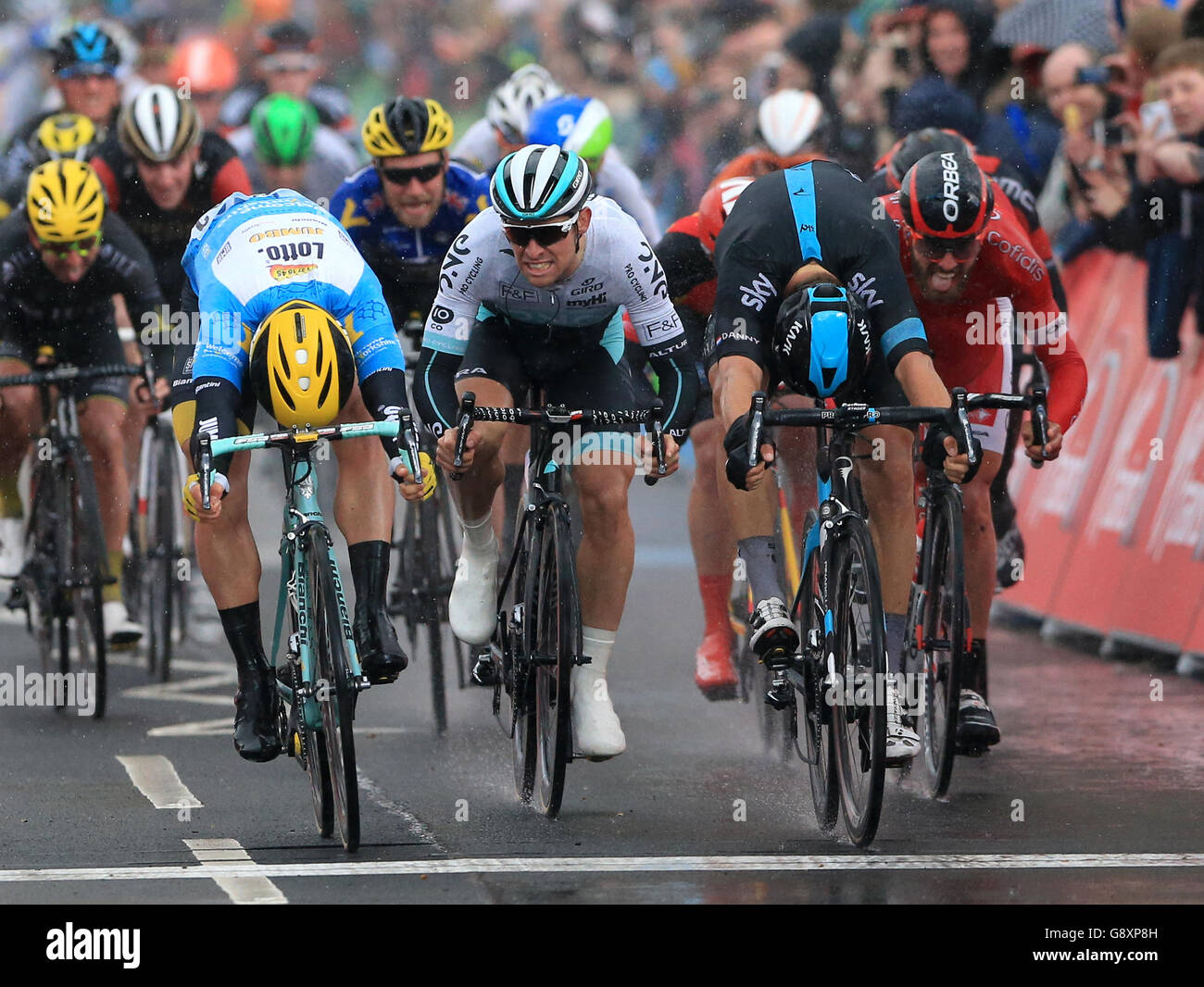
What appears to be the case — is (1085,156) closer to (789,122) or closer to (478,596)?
(789,122)

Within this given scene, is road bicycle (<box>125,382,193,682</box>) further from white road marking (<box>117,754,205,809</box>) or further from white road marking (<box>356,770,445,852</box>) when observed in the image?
white road marking (<box>356,770,445,852</box>)

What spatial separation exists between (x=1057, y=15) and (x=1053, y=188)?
1101mm

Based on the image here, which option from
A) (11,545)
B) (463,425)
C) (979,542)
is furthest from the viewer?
(11,545)

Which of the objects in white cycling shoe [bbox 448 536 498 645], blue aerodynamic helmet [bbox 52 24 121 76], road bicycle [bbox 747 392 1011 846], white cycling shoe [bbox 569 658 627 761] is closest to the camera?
road bicycle [bbox 747 392 1011 846]

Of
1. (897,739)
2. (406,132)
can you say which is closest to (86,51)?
(406,132)

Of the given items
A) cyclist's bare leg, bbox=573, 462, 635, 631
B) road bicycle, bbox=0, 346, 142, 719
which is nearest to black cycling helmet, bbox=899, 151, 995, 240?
cyclist's bare leg, bbox=573, 462, 635, 631

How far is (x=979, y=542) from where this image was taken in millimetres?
8461

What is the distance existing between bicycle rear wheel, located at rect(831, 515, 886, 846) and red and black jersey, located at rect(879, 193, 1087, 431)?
1217 millimetres

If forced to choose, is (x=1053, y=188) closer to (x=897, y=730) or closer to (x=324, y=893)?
(x=897, y=730)

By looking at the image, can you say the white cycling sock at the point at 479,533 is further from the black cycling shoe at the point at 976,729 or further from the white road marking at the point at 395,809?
the black cycling shoe at the point at 976,729

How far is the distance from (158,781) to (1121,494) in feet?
17.4

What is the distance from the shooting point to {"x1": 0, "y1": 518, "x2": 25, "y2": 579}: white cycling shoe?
1032 cm

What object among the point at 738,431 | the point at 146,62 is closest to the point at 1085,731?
the point at 738,431
